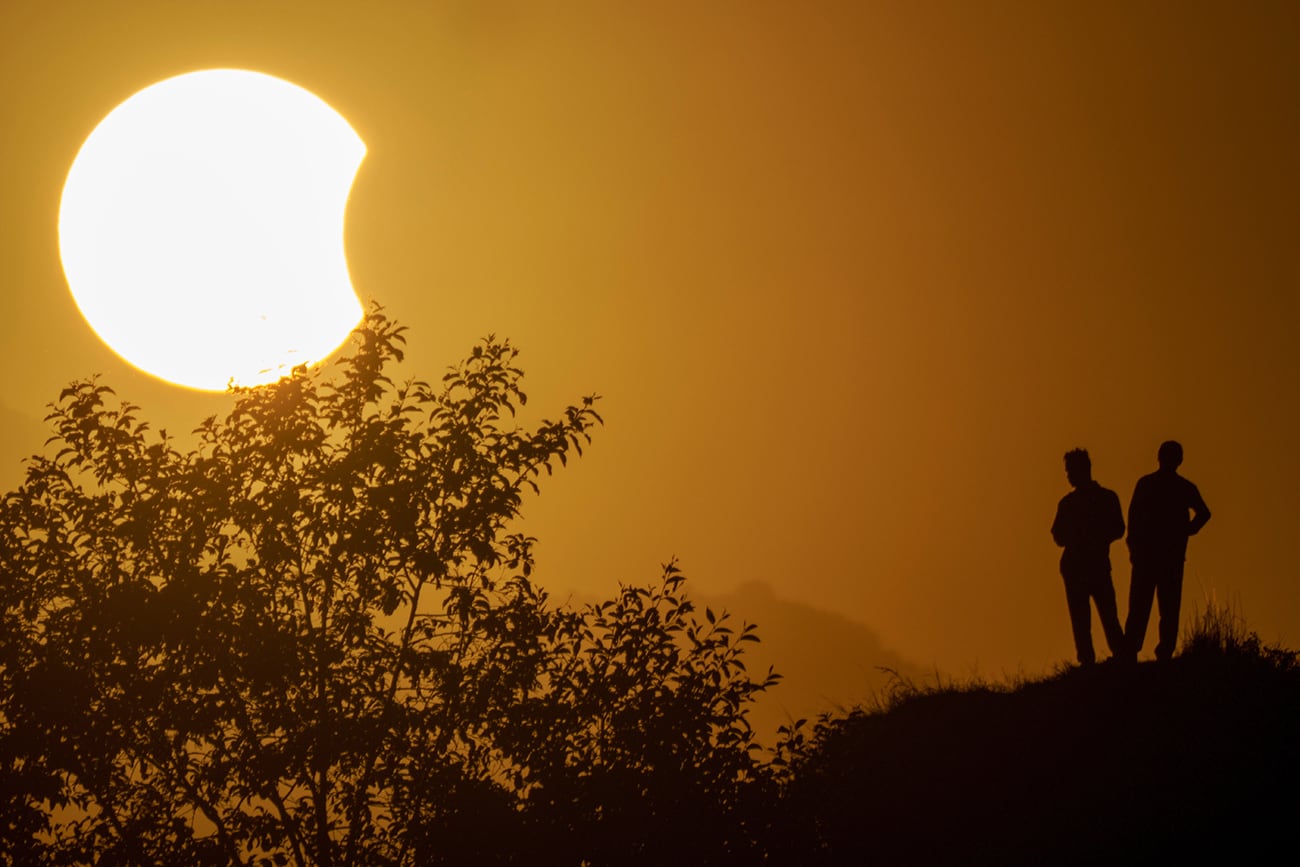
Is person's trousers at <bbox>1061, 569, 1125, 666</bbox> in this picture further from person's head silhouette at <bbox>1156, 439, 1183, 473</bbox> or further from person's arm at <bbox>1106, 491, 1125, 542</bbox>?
person's head silhouette at <bbox>1156, 439, 1183, 473</bbox>

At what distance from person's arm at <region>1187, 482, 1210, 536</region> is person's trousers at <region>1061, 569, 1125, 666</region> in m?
1.02

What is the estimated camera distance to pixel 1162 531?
12859mm

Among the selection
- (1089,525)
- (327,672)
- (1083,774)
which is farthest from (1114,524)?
(327,672)

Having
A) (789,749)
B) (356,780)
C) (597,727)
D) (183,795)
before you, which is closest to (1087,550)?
(789,749)

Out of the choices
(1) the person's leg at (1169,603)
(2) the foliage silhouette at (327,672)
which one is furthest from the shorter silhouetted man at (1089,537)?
(2) the foliage silhouette at (327,672)

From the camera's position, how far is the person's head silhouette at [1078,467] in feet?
43.7

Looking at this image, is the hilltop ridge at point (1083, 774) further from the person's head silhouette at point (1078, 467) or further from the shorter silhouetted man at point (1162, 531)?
the person's head silhouette at point (1078, 467)

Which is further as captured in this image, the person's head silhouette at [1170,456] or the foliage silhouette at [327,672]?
the person's head silhouette at [1170,456]

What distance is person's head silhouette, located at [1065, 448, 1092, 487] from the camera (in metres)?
13.3

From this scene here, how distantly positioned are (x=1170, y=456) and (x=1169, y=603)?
1.62 m

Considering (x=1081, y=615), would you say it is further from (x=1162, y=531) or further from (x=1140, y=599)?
(x=1162, y=531)

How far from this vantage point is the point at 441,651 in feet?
35.3

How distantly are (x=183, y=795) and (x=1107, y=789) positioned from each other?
8.88 m

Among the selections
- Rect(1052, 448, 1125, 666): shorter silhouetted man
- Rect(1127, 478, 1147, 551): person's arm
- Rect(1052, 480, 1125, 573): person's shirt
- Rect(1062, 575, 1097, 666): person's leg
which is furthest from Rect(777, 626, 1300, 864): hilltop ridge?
Rect(1127, 478, 1147, 551): person's arm
